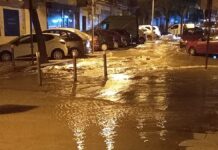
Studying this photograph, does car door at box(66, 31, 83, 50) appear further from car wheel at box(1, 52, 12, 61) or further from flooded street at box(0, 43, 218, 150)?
flooded street at box(0, 43, 218, 150)

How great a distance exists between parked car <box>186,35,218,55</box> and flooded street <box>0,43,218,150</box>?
885cm

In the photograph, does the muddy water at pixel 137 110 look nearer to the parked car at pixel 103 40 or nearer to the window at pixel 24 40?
the window at pixel 24 40

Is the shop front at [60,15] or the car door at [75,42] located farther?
the shop front at [60,15]

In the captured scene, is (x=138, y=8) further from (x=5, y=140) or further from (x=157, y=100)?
(x=5, y=140)

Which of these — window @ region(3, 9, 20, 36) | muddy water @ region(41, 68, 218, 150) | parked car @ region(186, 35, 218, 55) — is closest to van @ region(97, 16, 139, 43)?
window @ region(3, 9, 20, 36)

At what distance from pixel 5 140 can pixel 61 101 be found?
11.9ft

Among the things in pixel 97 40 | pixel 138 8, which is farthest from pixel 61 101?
pixel 138 8

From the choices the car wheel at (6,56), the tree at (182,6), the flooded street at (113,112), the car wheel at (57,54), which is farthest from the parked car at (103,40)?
the tree at (182,6)

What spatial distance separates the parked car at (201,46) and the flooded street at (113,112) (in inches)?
349

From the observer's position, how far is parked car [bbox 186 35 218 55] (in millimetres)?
24891

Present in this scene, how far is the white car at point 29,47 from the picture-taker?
22.2 m

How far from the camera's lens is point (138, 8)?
190ft

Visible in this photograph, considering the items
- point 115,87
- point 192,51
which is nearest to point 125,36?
point 192,51

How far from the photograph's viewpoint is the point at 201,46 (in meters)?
25.8
